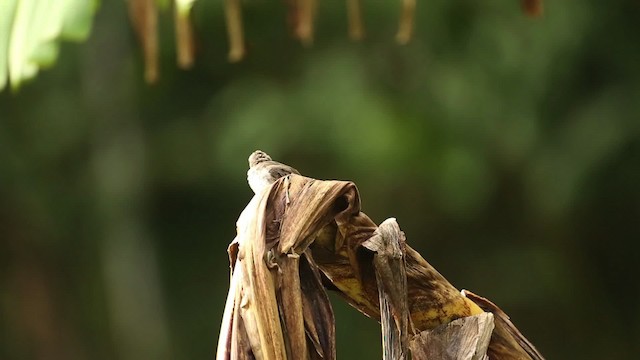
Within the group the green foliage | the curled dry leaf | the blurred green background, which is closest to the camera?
the curled dry leaf

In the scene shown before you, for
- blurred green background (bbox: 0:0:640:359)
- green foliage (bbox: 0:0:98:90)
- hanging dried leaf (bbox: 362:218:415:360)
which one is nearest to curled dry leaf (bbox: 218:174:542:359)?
hanging dried leaf (bbox: 362:218:415:360)

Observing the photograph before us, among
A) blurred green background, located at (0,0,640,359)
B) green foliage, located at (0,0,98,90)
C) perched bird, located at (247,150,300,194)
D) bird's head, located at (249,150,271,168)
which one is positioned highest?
green foliage, located at (0,0,98,90)

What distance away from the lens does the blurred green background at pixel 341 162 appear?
163 cm

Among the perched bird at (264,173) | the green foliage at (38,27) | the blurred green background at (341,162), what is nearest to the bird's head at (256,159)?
the perched bird at (264,173)

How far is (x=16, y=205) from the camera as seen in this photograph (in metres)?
2.23

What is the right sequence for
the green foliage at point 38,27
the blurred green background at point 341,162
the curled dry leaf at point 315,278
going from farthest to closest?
1. the blurred green background at point 341,162
2. the green foliage at point 38,27
3. the curled dry leaf at point 315,278

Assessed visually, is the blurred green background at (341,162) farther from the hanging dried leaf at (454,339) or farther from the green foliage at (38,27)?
the hanging dried leaf at (454,339)

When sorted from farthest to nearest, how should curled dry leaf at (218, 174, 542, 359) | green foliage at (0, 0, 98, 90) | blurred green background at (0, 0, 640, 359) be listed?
blurred green background at (0, 0, 640, 359) < green foliage at (0, 0, 98, 90) < curled dry leaf at (218, 174, 542, 359)

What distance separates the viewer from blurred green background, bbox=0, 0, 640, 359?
5.34 feet

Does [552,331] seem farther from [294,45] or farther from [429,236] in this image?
[294,45]

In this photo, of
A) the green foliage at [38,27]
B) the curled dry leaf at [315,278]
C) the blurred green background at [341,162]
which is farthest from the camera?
the blurred green background at [341,162]

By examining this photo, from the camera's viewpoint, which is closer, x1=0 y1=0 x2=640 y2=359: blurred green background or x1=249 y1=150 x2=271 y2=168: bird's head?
x1=249 y1=150 x2=271 y2=168: bird's head

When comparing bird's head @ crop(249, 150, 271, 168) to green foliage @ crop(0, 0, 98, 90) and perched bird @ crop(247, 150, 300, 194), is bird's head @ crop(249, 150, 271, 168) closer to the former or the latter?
perched bird @ crop(247, 150, 300, 194)

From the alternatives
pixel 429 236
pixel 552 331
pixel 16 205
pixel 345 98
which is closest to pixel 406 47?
pixel 345 98
